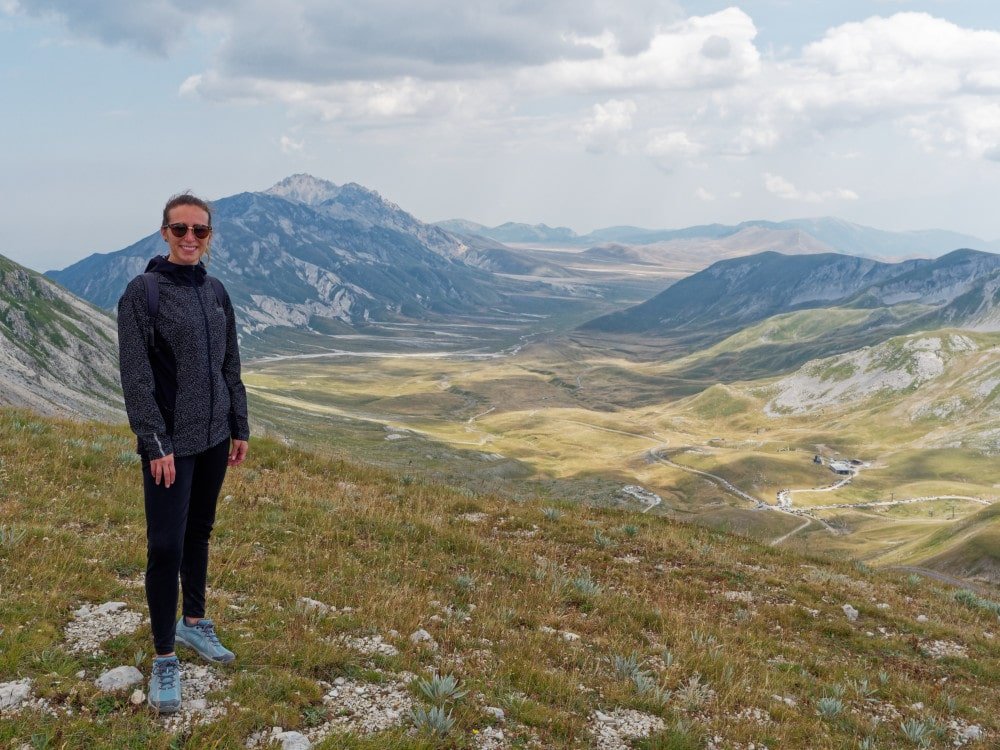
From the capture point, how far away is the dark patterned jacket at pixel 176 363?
6.34 meters

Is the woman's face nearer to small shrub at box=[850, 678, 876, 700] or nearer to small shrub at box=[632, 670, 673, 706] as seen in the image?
small shrub at box=[632, 670, 673, 706]

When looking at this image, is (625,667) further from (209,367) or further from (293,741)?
(209,367)

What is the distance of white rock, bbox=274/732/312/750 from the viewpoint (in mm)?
6062

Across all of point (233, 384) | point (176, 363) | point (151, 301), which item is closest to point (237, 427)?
point (233, 384)

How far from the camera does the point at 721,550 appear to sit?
55.9 feet

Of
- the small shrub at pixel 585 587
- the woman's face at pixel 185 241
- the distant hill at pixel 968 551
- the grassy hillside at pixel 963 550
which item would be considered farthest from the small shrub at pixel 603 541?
the grassy hillside at pixel 963 550

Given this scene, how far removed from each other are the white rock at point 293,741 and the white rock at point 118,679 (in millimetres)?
1725

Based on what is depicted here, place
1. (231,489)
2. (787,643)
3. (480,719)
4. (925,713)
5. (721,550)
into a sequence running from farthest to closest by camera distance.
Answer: (721,550), (231,489), (787,643), (925,713), (480,719)

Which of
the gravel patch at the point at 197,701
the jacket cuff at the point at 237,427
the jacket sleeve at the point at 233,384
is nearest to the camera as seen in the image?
the gravel patch at the point at 197,701

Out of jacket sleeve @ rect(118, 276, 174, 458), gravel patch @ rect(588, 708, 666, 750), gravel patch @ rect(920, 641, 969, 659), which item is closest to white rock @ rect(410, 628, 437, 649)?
gravel patch @ rect(588, 708, 666, 750)

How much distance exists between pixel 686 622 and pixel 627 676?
9.77 ft

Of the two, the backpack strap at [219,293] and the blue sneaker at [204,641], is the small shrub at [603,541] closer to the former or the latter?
the blue sneaker at [204,641]

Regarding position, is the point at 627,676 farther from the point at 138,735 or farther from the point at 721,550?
the point at 721,550

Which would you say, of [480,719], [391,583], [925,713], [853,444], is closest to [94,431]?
[391,583]
